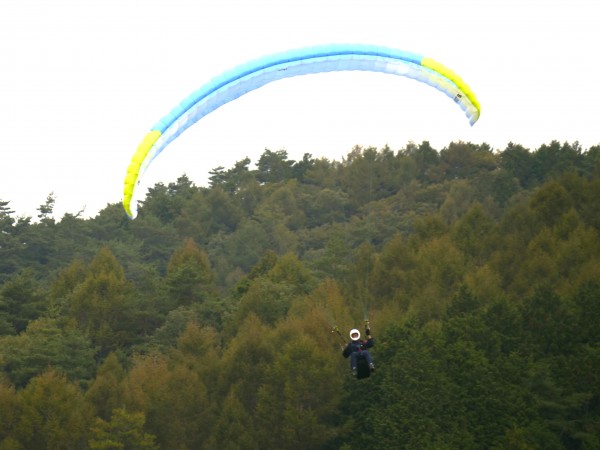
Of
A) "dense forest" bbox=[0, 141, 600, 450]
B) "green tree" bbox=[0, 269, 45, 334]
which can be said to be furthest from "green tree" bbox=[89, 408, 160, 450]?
"green tree" bbox=[0, 269, 45, 334]

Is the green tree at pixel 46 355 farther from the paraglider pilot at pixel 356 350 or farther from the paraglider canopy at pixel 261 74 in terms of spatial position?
the paraglider pilot at pixel 356 350

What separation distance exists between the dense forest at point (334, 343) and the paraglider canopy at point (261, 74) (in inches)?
946

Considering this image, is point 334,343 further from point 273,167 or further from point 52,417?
point 273,167

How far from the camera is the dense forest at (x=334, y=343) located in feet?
175

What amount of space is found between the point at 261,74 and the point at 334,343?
3869 cm

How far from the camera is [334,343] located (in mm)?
63406

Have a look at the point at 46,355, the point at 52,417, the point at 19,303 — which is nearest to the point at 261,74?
the point at 52,417

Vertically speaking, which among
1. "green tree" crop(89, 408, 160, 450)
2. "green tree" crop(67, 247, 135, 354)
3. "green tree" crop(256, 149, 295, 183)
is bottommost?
"green tree" crop(89, 408, 160, 450)

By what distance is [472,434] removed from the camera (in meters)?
51.9

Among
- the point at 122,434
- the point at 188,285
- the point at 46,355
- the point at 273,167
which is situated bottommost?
the point at 122,434

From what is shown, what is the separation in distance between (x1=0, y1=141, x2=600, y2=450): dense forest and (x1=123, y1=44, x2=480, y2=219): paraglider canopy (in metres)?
24.0

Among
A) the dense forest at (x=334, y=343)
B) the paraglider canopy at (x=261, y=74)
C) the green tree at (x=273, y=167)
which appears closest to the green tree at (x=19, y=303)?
the dense forest at (x=334, y=343)

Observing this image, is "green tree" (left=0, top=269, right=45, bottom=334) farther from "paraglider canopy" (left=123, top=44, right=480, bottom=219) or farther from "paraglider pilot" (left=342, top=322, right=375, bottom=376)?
"paraglider pilot" (left=342, top=322, right=375, bottom=376)

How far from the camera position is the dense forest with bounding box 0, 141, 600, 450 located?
53.4 m
